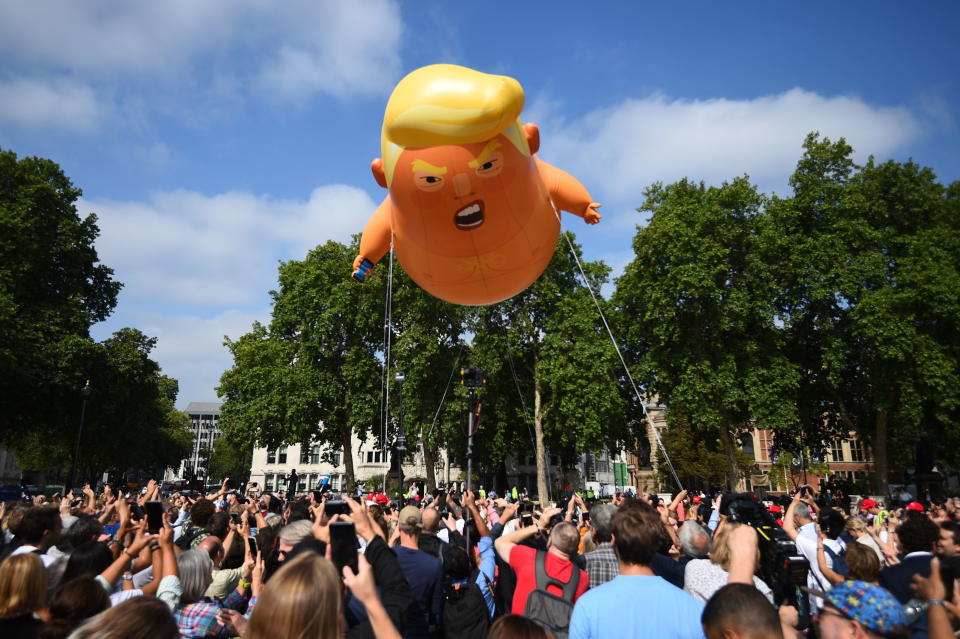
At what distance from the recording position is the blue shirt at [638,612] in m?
2.69

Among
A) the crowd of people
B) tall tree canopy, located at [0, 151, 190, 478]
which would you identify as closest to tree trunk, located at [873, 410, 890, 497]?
the crowd of people

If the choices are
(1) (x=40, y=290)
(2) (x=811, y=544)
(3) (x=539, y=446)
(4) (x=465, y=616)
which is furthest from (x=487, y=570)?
(1) (x=40, y=290)

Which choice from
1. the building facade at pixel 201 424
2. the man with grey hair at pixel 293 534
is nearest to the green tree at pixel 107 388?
the man with grey hair at pixel 293 534

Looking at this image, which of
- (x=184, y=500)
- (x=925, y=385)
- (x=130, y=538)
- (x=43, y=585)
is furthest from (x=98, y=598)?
(x=925, y=385)

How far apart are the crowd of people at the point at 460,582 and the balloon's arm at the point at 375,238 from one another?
11.7 feet

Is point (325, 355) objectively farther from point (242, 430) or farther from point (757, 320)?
point (757, 320)

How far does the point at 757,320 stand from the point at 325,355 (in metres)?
21.9

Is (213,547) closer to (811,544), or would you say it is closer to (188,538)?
(188,538)

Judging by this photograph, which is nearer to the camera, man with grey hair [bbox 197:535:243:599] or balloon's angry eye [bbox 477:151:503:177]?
man with grey hair [bbox 197:535:243:599]

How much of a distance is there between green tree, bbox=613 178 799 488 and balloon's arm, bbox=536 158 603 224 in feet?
63.9

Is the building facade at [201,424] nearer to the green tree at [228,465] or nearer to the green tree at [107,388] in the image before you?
the green tree at [228,465]

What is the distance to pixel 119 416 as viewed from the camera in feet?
92.5

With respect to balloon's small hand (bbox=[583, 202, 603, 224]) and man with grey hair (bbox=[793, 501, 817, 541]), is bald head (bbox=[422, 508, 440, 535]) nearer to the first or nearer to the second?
man with grey hair (bbox=[793, 501, 817, 541])

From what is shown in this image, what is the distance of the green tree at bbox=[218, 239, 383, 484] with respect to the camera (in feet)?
99.6
